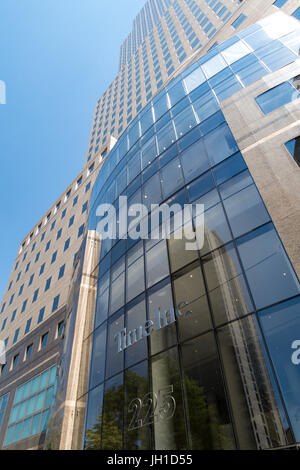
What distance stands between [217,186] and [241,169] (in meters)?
1.24

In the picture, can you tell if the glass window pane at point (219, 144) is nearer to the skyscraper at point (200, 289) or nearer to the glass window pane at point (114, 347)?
the skyscraper at point (200, 289)

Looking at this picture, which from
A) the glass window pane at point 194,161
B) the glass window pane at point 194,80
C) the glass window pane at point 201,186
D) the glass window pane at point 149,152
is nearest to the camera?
the glass window pane at point 201,186

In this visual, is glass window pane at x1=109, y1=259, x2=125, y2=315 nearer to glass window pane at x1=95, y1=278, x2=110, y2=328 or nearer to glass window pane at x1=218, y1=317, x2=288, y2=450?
glass window pane at x1=95, y1=278, x2=110, y2=328

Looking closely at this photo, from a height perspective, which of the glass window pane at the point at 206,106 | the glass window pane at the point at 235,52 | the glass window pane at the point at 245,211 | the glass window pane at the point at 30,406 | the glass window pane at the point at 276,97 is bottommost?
the glass window pane at the point at 30,406

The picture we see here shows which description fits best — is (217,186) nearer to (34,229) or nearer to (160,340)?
(160,340)

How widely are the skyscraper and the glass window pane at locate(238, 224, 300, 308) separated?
0.13 ft

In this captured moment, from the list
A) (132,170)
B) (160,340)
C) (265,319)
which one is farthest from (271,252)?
(132,170)

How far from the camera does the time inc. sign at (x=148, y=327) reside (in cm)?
1120

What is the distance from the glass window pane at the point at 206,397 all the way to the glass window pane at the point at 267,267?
2245 millimetres

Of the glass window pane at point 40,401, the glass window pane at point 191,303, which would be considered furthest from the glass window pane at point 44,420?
the glass window pane at point 191,303

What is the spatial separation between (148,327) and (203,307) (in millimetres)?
2916

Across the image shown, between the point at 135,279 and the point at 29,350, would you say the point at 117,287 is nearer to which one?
the point at 135,279

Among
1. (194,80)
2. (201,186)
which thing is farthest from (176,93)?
(201,186)

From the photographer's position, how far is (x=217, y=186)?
43.0ft
